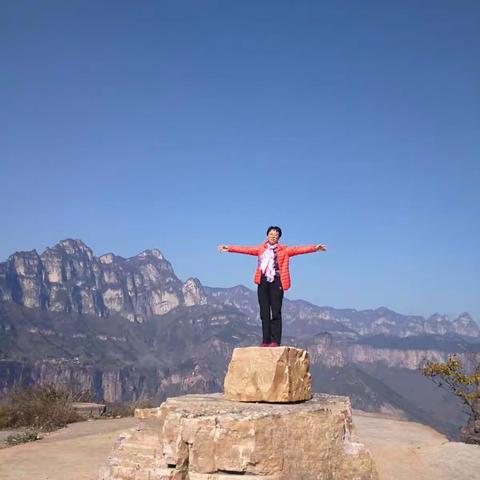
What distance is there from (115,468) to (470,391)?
15824 mm

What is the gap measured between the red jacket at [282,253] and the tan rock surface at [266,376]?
1.58 m

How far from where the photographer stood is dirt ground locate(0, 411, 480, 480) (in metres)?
11.5

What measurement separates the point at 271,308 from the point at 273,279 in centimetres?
61

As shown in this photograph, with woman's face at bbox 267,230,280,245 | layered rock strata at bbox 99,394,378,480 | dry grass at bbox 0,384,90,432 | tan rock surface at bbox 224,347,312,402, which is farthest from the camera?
dry grass at bbox 0,384,90,432

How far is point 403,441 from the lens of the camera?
15.2 meters

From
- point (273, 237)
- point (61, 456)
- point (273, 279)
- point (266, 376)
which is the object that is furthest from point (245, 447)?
point (61, 456)

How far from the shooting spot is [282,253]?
11094 mm

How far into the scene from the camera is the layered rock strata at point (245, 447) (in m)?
8.27

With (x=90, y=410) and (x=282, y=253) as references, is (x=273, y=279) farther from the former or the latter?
(x=90, y=410)

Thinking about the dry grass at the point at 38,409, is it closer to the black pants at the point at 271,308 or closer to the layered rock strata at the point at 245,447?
the layered rock strata at the point at 245,447

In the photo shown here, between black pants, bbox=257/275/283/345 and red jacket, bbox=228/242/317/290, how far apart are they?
0.13m

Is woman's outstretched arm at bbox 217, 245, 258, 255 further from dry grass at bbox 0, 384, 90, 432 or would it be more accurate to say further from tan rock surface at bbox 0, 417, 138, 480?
dry grass at bbox 0, 384, 90, 432

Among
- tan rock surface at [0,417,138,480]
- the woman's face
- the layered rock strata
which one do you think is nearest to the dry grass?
tan rock surface at [0,417,138,480]

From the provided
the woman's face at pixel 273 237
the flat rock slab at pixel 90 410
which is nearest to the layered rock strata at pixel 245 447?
the woman's face at pixel 273 237
